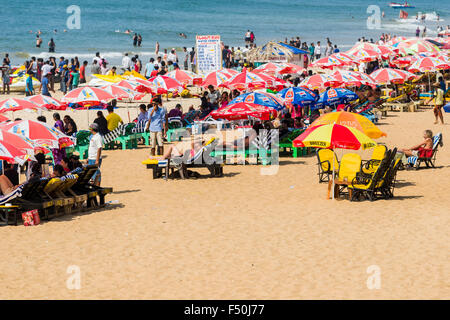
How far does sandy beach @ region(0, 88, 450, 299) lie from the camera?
830 centimetres

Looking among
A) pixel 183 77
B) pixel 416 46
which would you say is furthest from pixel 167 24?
pixel 183 77

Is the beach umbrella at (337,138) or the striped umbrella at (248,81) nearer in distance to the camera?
the beach umbrella at (337,138)

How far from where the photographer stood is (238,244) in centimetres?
1017

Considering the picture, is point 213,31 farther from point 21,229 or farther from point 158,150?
point 21,229

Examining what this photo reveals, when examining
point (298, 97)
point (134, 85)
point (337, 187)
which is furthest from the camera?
point (134, 85)

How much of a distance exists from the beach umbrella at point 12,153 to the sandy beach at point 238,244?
105cm

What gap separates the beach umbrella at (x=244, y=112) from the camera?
54.7ft

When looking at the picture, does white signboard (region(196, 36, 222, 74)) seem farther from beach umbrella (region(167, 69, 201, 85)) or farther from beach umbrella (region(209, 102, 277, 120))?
beach umbrella (region(209, 102, 277, 120))

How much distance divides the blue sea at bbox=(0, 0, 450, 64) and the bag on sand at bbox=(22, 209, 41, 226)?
47.0m

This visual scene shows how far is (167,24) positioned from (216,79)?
69.5 m

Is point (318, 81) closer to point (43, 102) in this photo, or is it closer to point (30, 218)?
point (43, 102)

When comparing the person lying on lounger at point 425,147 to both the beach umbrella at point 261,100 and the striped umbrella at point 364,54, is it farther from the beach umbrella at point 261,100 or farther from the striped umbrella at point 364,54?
the striped umbrella at point 364,54

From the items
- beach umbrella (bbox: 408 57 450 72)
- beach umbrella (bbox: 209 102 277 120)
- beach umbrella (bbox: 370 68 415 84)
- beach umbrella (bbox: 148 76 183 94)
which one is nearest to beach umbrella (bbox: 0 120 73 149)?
beach umbrella (bbox: 209 102 277 120)

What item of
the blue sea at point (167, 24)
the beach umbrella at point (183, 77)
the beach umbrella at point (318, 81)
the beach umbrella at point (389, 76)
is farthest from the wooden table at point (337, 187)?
the blue sea at point (167, 24)
